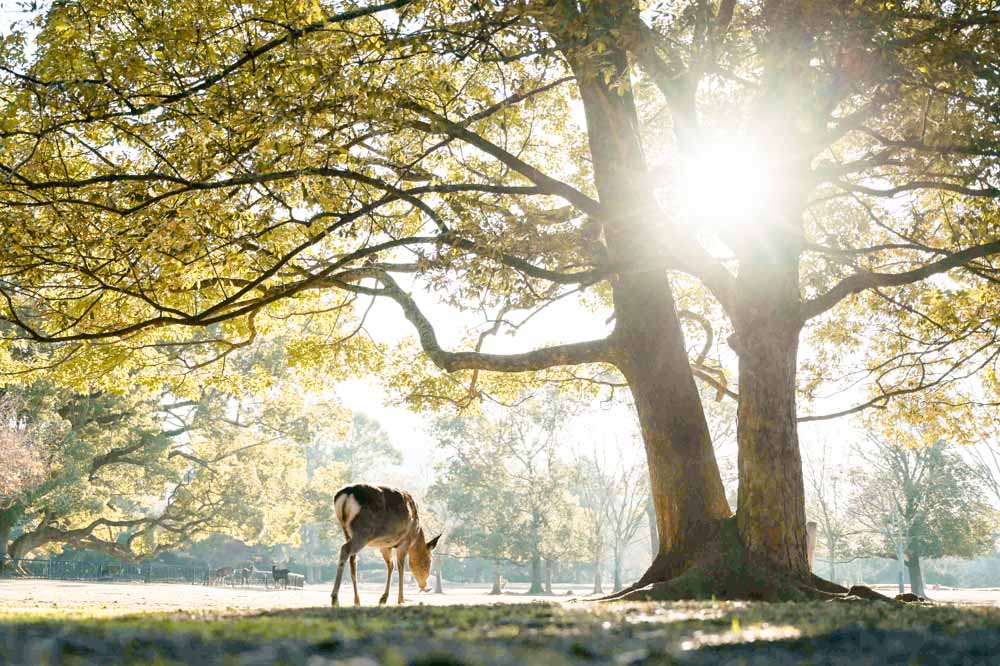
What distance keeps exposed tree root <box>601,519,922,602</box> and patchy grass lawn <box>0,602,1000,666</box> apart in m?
5.97

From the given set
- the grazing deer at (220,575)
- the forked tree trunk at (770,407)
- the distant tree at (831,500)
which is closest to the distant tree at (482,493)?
the grazing deer at (220,575)

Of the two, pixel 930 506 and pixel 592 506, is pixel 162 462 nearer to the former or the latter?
pixel 592 506

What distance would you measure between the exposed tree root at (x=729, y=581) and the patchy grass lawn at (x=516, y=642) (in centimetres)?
597

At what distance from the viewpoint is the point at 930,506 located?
1901 inches

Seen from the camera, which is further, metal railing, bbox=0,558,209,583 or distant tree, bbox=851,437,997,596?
distant tree, bbox=851,437,997,596

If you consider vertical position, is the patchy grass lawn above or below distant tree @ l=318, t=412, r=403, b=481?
below

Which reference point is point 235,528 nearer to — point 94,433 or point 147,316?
point 94,433

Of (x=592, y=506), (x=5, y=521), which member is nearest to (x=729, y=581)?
(x=5, y=521)

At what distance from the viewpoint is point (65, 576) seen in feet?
140

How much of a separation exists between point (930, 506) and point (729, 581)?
46.3 m

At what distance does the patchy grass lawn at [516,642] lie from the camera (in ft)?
5.46

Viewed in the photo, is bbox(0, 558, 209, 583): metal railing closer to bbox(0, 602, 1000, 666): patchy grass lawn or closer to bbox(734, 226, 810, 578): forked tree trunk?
bbox(734, 226, 810, 578): forked tree trunk

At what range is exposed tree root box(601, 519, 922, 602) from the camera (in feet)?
27.9

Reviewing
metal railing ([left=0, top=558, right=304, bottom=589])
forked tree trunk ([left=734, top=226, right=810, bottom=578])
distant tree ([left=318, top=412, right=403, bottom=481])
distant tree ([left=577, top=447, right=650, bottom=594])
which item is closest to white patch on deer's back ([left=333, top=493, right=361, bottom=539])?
forked tree trunk ([left=734, top=226, right=810, bottom=578])
